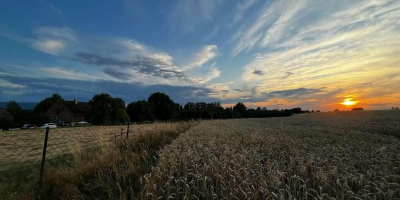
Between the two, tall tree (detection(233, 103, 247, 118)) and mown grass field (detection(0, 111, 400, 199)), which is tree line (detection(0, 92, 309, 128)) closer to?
tall tree (detection(233, 103, 247, 118))

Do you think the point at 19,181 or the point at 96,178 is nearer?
the point at 96,178

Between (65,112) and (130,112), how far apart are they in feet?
90.5

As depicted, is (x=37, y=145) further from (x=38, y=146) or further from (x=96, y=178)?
(x=96, y=178)

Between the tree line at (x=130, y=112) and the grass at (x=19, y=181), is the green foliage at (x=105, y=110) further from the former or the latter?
the grass at (x=19, y=181)

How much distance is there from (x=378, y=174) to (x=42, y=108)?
383ft

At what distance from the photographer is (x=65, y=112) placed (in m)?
92.2

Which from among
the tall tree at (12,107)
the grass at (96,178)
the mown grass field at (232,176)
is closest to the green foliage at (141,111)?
the tall tree at (12,107)

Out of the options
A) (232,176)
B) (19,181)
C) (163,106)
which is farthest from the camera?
(163,106)

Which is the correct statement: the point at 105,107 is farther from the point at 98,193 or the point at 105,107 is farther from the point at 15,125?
the point at 98,193

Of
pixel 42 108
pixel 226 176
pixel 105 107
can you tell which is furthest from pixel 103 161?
pixel 42 108

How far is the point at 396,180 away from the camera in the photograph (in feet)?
14.1

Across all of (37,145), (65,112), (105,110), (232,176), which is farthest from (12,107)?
(232,176)

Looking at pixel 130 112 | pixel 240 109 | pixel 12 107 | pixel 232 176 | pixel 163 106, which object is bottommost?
pixel 232 176

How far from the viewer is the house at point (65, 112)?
91688mm
